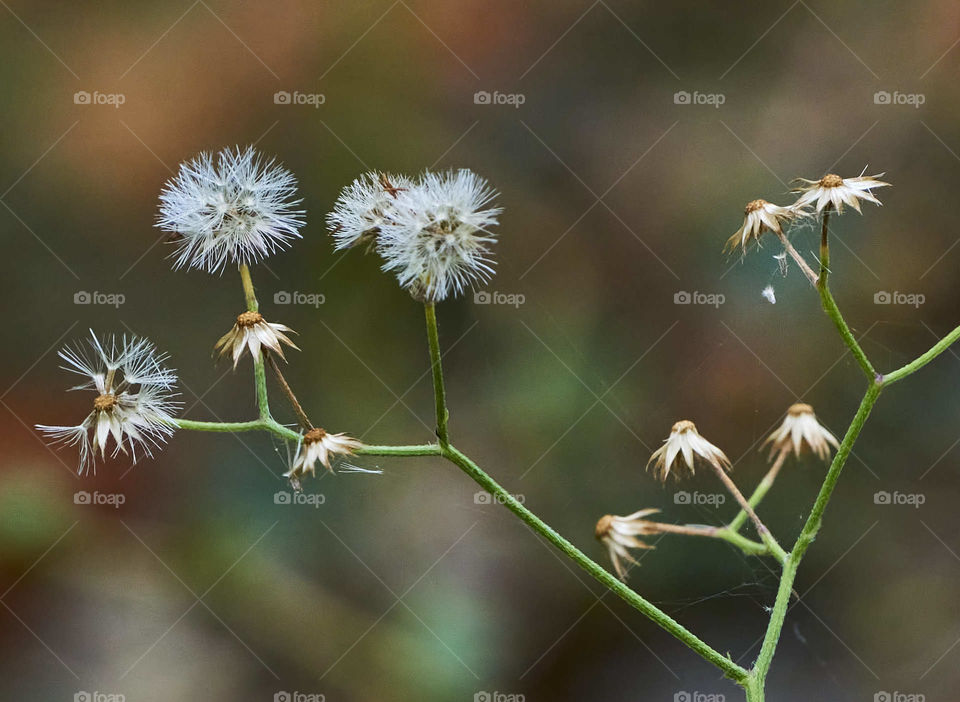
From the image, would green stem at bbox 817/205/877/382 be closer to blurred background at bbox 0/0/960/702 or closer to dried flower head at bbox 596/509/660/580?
dried flower head at bbox 596/509/660/580

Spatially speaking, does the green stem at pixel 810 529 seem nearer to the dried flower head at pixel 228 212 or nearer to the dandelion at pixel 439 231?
the dandelion at pixel 439 231

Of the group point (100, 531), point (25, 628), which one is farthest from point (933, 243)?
point (25, 628)

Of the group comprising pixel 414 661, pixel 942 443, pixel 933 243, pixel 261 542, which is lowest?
pixel 414 661

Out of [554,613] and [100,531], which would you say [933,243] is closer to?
[554,613]

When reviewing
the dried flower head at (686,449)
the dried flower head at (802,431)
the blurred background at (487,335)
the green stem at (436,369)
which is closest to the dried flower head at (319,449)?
the green stem at (436,369)

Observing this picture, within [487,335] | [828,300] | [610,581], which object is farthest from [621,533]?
[487,335]

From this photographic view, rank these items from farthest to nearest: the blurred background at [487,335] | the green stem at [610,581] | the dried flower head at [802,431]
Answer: the blurred background at [487,335] → the dried flower head at [802,431] → the green stem at [610,581]
